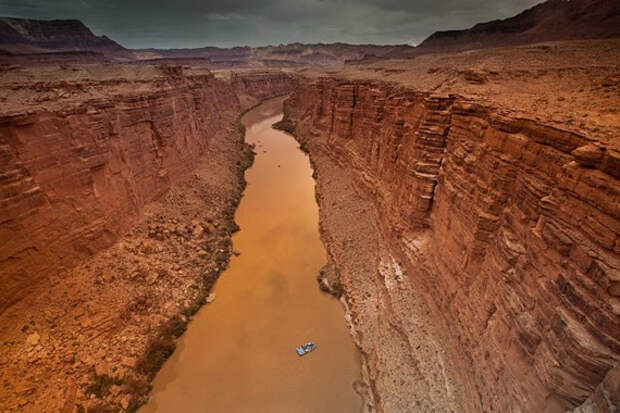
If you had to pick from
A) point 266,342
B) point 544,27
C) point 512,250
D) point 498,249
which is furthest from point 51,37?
point 512,250

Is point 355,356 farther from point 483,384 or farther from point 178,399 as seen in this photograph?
point 178,399

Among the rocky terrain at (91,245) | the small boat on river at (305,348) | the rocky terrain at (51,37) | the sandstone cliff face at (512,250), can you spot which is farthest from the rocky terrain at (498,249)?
the rocky terrain at (51,37)

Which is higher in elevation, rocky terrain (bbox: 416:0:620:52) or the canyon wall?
rocky terrain (bbox: 416:0:620:52)

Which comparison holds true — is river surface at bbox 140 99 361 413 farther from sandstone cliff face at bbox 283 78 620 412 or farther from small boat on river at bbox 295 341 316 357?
sandstone cliff face at bbox 283 78 620 412

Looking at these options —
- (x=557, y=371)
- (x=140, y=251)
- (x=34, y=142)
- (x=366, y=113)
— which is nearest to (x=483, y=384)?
(x=557, y=371)

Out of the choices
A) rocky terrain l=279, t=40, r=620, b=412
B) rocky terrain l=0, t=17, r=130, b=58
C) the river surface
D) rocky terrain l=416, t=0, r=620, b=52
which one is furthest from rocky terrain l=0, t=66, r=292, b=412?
rocky terrain l=0, t=17, r=130, b=58

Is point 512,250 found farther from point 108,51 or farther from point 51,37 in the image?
point 108,51

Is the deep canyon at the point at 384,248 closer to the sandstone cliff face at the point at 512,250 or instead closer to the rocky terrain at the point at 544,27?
the sandstone cliff face at the point at 512,250
